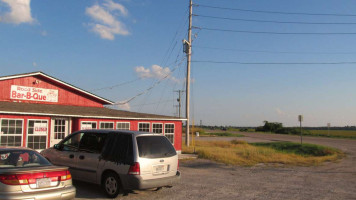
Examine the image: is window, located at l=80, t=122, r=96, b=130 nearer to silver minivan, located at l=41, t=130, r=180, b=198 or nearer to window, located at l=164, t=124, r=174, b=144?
window, located at l=164, t=124, r=174, b=144

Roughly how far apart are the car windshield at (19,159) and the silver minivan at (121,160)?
190cm

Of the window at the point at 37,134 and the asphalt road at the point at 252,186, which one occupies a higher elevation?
Answer: the window at the point at 37,134

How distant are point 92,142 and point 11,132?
24.0 ft

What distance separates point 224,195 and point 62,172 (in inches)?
178

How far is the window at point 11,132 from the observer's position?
14.0 metres

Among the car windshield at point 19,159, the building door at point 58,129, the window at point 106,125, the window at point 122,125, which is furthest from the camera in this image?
the window at point 122,125

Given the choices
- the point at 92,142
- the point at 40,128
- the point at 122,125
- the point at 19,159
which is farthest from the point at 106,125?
the point at 19,159

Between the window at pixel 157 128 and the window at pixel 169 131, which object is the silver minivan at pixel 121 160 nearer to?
the window at pixel 157 128

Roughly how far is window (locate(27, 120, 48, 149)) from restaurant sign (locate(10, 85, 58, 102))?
9.81ft

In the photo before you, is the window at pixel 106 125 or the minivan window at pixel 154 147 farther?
the window at pixel 106 125

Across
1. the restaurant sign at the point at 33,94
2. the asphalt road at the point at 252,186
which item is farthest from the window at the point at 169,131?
the asphalt road at the point at 252,186

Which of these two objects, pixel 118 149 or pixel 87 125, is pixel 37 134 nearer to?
pixel 87 125

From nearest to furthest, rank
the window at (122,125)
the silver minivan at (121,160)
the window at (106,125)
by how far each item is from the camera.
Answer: the silver minivan at (121,160) → the window at (106,125) → the window at (122,125)

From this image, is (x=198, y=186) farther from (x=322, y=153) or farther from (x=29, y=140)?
(x=322, y=153)
